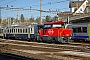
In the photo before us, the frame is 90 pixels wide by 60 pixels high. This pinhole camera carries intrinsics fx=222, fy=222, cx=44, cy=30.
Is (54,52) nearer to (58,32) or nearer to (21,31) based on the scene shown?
(58,32)

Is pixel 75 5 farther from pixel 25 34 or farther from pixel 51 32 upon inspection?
pixel 51 32

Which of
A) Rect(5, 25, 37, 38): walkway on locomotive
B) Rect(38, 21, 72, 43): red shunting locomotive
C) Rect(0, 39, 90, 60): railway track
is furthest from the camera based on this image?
Rect(5, 25, 37, 38): walkway on locomotive

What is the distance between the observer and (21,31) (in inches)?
1556

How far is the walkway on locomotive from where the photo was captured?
36.0 metres

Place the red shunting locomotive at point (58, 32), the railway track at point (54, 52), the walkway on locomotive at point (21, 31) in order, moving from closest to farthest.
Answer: the railway track at point (54, 52) → the red shunting locomotive at point (58, 32) → the walkway on locomotive at point (21, 31)

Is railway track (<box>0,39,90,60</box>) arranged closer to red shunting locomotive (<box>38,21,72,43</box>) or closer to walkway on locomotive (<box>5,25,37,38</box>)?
red shunting locomotive (<box>38,21,72,43</box>)

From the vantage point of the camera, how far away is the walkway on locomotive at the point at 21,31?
35963mm

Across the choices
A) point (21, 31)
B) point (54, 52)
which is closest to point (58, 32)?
point (54, 52)

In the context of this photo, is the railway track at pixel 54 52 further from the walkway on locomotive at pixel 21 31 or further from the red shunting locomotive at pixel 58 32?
the walkway on locomotive at pixel 21 31

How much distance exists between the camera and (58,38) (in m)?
26.2

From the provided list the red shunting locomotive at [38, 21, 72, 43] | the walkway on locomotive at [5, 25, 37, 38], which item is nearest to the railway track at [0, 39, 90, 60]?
the red shunting locomotive at [38, 21, 72, 43]

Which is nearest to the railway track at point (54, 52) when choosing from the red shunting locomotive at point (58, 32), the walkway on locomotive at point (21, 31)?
the red shunting locomotive at point (58, 32)

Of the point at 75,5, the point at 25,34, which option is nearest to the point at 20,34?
the point at 25,34

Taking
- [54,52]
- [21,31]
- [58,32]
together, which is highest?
[58,32]
